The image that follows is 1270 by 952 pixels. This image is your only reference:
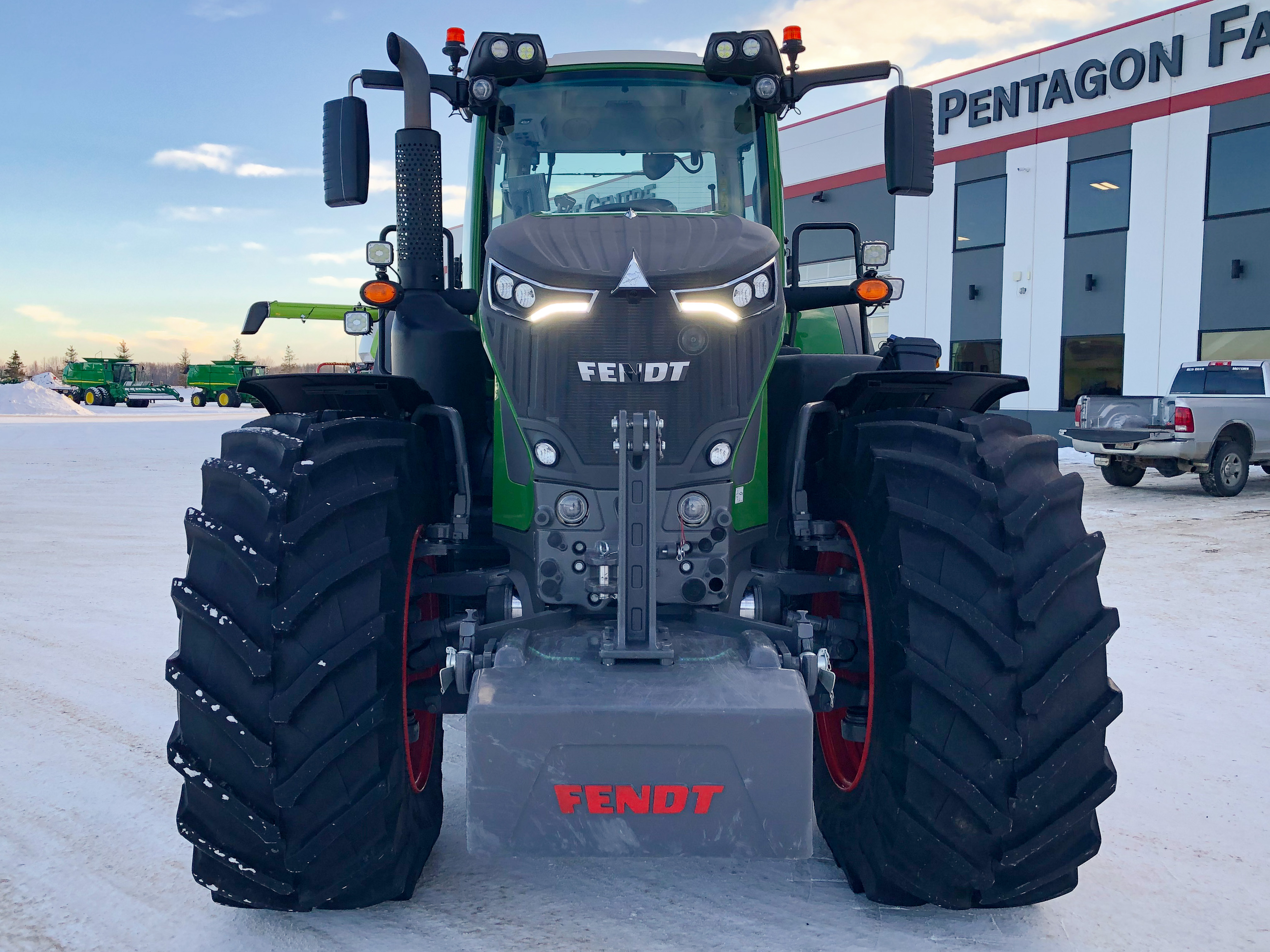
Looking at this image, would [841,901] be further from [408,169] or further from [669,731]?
[408,169]

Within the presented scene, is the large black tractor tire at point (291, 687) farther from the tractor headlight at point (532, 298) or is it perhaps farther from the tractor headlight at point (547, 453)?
the tractor headlight at point (532, 298)

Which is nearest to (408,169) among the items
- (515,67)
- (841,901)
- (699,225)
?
(515,67)

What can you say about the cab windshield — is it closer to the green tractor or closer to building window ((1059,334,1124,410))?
building window ((1059,334,1124,410))

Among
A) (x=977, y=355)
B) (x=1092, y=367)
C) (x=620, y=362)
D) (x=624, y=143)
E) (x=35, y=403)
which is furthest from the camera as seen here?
(x=35, y=403)

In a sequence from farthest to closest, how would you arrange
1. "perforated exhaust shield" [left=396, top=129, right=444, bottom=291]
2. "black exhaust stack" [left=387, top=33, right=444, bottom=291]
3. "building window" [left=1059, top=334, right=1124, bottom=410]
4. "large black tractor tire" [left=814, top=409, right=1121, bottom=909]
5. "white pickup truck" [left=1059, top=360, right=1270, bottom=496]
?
"building window" [left=1059, top=334, right=1124, bottom=410]
"white pickup truck" [left=1059, top=360, right=1270, bottom=496]
"perforated exhaust shield" [left=396, top=129, right=444, bottom=291]
"black exhaust stack" [left=387, top=33, right=444, bottom=291]
"large black tractor tire" [left=814, top=409, right=1121, bottom=909]

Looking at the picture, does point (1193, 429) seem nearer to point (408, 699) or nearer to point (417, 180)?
point (417, 180)

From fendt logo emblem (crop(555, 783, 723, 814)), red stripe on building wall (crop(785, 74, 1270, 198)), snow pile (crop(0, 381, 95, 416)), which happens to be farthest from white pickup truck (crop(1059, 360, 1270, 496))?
snow pile (crop(0, 381, 95, 416))

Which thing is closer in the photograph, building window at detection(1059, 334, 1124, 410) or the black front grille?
the black front grille

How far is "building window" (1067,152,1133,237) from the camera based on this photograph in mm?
20656

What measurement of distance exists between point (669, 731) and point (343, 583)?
0.91 metres

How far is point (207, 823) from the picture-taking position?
2396 millimetres

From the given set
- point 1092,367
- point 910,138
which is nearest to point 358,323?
point 910,138

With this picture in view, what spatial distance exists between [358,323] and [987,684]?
10.1ft

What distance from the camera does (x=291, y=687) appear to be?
2.32 metres
